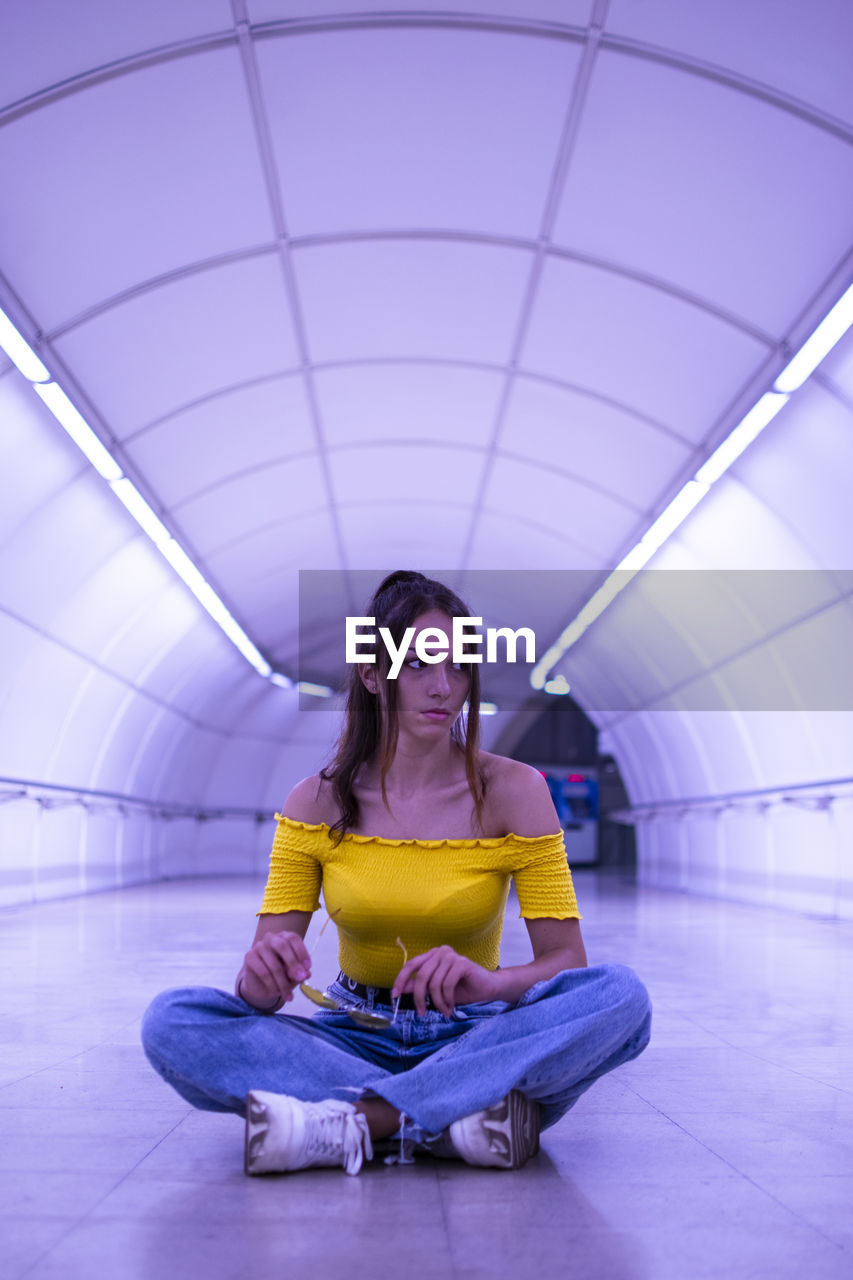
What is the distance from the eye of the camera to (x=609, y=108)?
22.3 feet

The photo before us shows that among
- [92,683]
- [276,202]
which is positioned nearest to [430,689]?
[276,202]

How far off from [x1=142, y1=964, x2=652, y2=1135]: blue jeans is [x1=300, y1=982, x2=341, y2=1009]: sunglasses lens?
0.29 ft

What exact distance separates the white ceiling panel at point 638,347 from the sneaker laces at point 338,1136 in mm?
6709

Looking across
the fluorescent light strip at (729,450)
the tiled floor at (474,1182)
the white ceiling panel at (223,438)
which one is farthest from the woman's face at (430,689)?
the white ceiling panel at (223,438)

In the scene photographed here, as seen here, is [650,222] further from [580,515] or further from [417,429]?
[580,515]

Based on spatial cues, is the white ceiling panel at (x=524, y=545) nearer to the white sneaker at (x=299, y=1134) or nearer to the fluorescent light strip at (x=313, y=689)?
the fluorescent light strip at (x=313, y=689)

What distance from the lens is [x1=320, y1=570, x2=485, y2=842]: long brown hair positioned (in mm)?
3473

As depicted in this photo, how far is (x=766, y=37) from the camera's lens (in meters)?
5.94

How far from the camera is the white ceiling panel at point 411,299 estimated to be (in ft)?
28.2

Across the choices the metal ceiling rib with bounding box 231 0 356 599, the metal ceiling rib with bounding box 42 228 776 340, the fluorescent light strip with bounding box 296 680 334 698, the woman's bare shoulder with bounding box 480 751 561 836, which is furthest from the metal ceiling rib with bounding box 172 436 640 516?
the fluorescent light strip with bounding box 296 680 334 698

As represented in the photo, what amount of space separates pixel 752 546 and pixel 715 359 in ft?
11.9

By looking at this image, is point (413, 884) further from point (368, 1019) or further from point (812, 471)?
point (812, 471)

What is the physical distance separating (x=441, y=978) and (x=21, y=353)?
6.35 metres

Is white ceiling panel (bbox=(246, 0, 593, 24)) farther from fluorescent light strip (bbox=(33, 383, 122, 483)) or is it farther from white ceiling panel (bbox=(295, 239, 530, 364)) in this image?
fluorescent light strip (bbox=(33, 383, 122, 483))
